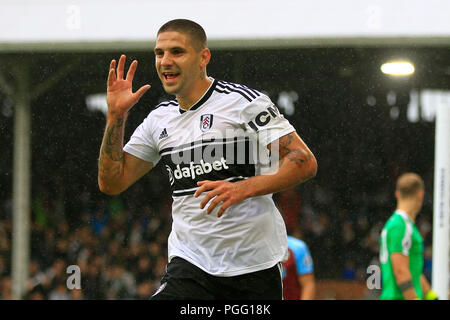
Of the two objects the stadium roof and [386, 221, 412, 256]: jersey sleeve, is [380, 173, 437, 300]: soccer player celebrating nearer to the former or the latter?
[386, 221, 412, 256]: jersey sleeve

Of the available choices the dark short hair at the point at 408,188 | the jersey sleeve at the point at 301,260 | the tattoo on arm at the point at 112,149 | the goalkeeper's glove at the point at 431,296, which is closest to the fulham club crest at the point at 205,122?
the tattoo on arm at the point at 112,149

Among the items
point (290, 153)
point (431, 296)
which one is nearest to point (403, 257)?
point (431, 296)

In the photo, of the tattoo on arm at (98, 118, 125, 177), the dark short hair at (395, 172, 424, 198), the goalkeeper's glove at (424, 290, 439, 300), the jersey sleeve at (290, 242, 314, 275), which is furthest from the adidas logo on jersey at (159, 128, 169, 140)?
the goalkeeper's glove at (424, 290, 439, 300)

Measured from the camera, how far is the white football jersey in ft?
9.55

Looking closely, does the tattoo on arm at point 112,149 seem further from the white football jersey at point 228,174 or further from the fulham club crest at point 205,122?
the fulham club crest at point 205,122

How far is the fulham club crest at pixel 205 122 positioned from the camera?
298 centimetres

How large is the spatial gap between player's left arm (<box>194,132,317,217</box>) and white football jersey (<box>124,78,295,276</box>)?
0.06 m

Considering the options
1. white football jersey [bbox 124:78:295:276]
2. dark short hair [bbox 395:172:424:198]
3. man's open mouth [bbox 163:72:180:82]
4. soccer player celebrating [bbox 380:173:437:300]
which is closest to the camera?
white football jersey [bbox 124:78:295:276]

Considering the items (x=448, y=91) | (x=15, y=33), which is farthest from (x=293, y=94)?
(x=15, y=33)

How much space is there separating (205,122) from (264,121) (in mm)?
278

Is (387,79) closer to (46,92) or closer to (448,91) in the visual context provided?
(448,91)

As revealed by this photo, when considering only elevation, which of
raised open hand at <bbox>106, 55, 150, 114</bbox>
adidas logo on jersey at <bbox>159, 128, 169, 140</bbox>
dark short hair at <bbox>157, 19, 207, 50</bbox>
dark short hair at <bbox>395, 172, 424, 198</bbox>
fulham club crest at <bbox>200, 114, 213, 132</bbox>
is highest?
dark short hair at <bbox>157, 19, 207, 50</bbox>

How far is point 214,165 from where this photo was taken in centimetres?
292

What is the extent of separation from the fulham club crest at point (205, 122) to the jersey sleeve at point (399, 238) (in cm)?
196
